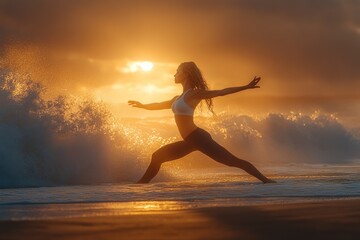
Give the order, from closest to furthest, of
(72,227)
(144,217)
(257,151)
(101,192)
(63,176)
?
1. (72,227)
2. (144,217)
3. (101,192)
4. (63,176)
5. (257,151)

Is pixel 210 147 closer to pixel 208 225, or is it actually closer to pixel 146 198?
pixel 146 198

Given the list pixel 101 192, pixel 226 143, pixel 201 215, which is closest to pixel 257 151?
pixel 226 143

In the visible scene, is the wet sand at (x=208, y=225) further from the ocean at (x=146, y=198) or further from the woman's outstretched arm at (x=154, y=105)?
the woman's outstretched arm at (x=154, y=105)

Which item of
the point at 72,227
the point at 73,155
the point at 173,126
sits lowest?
the point at 72,227

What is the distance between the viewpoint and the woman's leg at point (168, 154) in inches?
560

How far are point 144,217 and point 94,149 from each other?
11.6 metres

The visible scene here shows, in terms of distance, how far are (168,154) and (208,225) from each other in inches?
295

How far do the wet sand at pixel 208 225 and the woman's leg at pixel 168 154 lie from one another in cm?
572

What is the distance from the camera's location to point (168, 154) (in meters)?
14.4

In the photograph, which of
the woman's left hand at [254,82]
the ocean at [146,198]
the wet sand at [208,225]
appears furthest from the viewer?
the woman's left hand at [254,82]

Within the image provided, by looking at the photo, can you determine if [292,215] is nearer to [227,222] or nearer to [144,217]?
[227,222]

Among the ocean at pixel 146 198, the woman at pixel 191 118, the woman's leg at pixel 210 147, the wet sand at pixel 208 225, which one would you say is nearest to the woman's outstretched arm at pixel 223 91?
the woman at pixel 191 118

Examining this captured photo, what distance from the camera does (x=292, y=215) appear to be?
7.78 meters

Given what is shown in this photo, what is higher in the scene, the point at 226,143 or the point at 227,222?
the point at 226,143
